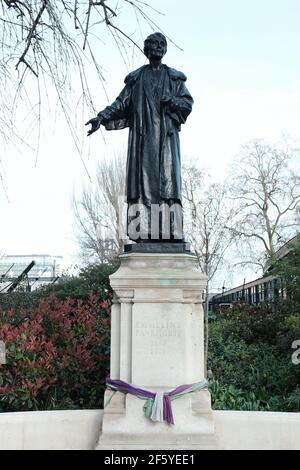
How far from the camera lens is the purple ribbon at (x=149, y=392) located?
4680mm

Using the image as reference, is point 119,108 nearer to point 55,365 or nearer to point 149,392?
point 149,392

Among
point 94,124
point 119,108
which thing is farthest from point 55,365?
point 119,108

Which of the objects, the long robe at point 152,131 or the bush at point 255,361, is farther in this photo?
the bush at point 255,361

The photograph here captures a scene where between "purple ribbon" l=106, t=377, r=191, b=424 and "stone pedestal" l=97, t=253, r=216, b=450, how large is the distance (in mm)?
62

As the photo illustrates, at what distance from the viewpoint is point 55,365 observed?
6.64 meters

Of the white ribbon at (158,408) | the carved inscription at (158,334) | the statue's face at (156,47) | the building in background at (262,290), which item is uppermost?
the statue's face at (156,47)

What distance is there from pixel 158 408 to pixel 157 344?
587mm

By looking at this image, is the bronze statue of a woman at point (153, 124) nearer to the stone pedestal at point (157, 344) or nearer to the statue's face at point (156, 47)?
the statue's face at point (156, 47)

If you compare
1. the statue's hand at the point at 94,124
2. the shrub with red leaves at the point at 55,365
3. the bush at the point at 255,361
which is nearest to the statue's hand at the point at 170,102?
the statue's hand at the point at 94,124

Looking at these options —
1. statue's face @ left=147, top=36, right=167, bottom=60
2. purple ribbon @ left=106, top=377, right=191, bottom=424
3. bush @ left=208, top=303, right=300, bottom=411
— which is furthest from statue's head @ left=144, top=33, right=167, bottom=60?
bush @ left=208, top=303, right=300, bottom=411

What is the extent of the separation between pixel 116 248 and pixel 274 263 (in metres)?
21.1

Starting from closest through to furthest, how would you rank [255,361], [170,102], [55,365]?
[170,102], [55,365], [255,361]
